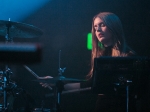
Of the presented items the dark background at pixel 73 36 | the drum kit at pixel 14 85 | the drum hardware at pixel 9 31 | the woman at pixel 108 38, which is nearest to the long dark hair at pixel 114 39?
the woman at pixel 108 38

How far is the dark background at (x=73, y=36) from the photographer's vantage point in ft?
8.48

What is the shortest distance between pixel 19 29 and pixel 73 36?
79cm

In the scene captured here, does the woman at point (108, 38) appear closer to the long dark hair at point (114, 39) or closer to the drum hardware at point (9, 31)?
the long dark hair at point (114, 39)

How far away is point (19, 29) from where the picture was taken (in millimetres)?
2080

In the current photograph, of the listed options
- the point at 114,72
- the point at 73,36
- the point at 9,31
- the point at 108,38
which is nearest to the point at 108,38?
the point at 108,38

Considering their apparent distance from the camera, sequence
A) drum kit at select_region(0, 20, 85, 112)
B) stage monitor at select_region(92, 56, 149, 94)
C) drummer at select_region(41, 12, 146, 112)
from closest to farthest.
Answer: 1. stage monitor at select_region(92, 56, 149, 94)
2. drum kit at select_region(0, 20, 85, 112)
3. drummer at select_region(41, 12, 146, 112)

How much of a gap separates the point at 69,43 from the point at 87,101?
692 mm

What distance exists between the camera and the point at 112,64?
1.52 metres

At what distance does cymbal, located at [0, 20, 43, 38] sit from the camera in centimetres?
194

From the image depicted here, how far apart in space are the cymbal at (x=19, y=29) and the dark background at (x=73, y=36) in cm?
55

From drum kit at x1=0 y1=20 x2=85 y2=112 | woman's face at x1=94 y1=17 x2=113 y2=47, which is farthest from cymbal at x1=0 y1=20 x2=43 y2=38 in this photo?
woman's face at x1=94 y1=17 x2=113 y2=47

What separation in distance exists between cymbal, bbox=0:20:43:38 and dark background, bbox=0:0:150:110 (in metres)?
0.55

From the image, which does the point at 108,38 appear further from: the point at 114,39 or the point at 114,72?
the point at 114,72

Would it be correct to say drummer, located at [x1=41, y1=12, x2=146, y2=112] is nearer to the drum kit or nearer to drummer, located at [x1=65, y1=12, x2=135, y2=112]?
drummer, located at [x1=65, y1=12, x2=135, y2=112]
